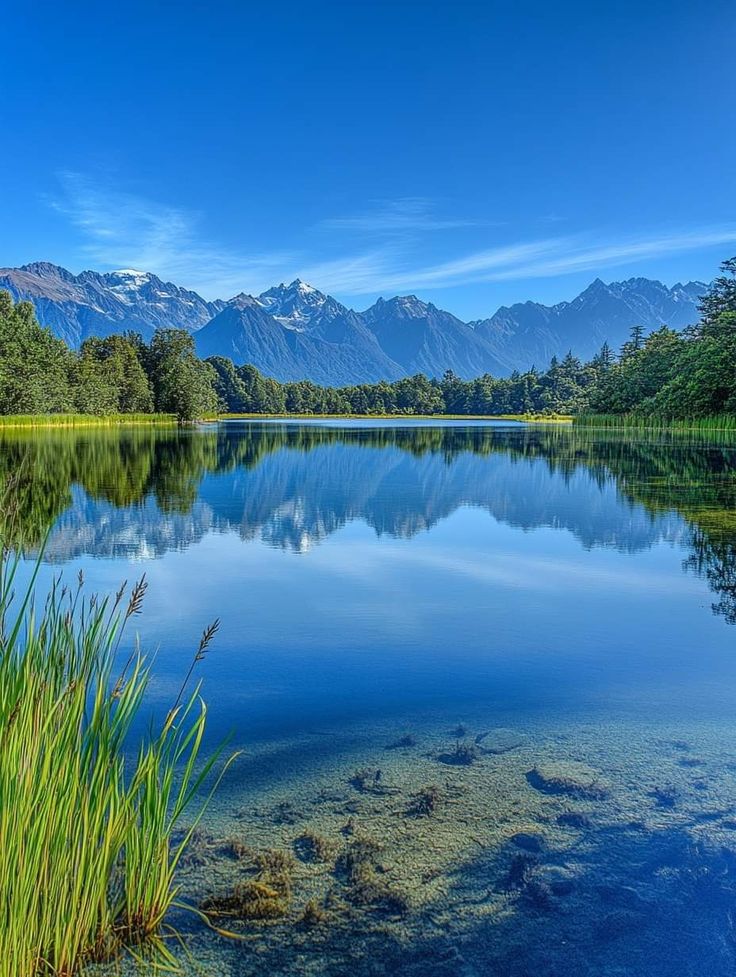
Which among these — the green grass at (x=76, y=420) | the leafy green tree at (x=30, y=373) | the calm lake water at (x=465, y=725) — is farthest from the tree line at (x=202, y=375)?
the calm lake water at (x=465, y=725)

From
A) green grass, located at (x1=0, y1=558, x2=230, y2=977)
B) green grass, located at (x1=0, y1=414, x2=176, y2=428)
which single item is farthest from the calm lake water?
green grass, located at (x1=0, y1=414, x2=176, y2=428)

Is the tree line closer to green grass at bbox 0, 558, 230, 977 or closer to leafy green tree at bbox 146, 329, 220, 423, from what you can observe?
leafy green tree at bbox 146, 329, 220, 423

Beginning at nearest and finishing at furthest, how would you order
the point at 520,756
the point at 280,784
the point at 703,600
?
1. the point at 280,784
2. the point at 520,756
3. the point at 703,600

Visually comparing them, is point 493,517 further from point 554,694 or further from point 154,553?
point 554,694

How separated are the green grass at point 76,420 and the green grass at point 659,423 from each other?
150 feet

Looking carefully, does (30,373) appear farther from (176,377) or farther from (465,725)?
(465,725)

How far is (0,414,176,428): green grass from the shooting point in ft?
188

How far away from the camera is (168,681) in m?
6.30

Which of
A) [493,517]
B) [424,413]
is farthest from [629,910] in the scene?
[424,413]

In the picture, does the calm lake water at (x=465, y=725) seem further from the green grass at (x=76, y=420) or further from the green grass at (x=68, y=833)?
the green grass at (x=76, y=420)

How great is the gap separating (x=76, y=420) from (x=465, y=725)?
65.1 metres

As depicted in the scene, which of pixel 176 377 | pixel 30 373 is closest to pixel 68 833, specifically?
pixel 30 373

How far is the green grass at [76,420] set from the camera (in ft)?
188

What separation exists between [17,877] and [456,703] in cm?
380
